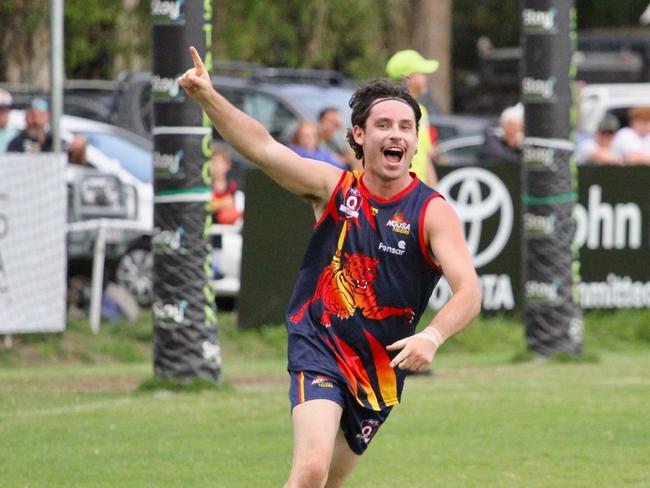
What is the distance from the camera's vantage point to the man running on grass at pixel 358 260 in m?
6.36

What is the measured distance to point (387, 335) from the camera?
6.46m

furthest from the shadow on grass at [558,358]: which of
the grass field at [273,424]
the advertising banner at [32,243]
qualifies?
the advertising banner at [32,243]

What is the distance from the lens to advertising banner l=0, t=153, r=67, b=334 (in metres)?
13.9

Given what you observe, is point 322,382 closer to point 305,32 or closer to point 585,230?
point 585,230

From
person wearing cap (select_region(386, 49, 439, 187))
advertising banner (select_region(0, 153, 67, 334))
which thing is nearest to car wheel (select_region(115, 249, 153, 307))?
advertising banner (select_region(0, 153, 67, 334))

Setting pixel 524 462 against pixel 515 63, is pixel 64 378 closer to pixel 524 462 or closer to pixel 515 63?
pixel 524 462

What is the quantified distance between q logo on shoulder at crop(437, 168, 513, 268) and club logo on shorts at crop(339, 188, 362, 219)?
9.94 metres

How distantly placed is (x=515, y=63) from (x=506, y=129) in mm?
12762

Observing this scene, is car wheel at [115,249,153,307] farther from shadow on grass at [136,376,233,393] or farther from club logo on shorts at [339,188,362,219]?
club logo on shorts at [339,188,362,219]

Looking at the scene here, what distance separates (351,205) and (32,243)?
8.07 metres

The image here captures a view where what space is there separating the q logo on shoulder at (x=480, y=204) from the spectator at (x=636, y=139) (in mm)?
2611

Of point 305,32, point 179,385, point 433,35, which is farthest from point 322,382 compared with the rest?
point 433,35

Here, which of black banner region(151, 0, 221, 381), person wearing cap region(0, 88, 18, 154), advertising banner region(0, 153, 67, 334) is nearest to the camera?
black banner region(151, 0, 221, 381)

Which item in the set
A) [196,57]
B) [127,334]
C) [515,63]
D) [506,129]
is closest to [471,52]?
[515,63]
